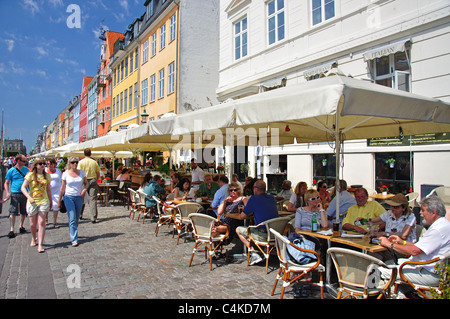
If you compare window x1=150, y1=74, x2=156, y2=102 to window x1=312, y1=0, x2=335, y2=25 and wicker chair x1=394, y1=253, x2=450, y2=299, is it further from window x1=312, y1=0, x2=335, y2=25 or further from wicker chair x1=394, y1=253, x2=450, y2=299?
wicker chair x1=394, y1=253, x2=450, y2=299

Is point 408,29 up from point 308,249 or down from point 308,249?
up

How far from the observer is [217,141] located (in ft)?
41.2

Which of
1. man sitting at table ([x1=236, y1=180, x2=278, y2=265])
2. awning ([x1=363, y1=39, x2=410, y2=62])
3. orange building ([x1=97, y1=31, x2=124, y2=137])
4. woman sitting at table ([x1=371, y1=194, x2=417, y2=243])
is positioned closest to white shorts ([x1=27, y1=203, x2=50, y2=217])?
man sitting at table ([x1=236, y1=180, x2=278, y2=265])

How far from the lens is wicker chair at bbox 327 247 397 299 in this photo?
328 cm

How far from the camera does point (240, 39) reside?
1716 cm

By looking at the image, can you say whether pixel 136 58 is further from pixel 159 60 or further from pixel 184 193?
pixel 184 193

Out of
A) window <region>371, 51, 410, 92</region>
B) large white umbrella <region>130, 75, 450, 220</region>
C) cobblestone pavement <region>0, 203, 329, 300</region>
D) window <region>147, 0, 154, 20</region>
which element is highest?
window <region>147, 0, 154, 20</region>

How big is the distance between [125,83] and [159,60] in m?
9.91

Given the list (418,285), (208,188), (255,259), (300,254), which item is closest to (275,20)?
(208,188)

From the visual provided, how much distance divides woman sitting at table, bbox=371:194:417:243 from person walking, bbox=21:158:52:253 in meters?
5.87

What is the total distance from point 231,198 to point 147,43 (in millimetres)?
25504

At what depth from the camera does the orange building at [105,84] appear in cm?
4209

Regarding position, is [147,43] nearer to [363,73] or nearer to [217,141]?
[217,141]
